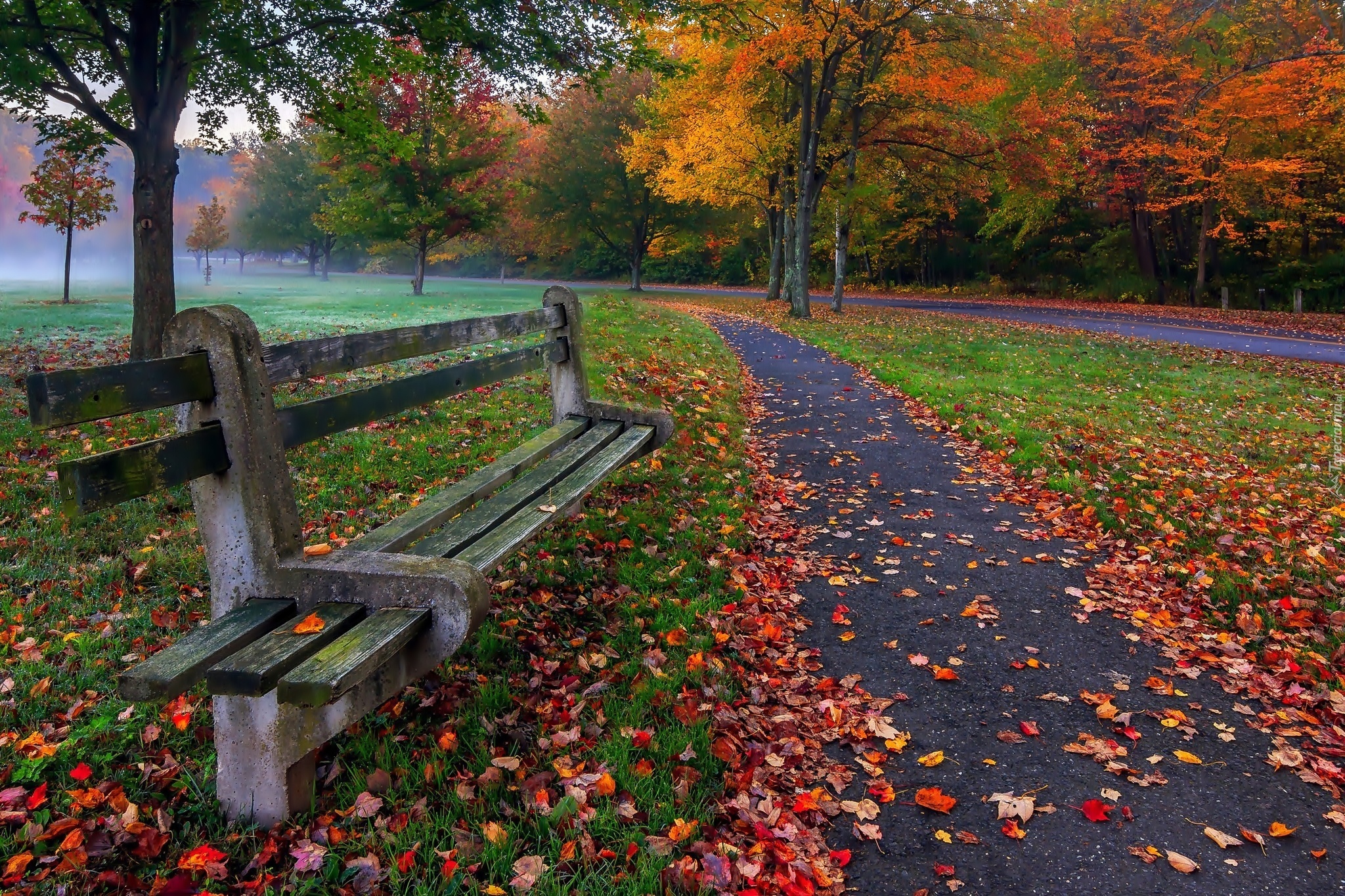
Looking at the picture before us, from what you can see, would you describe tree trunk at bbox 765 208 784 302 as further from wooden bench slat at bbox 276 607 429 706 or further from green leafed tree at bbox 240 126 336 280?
wooden bench slat at bbox 276 607 429 706

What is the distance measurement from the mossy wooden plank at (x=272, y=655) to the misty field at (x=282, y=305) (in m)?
10.5

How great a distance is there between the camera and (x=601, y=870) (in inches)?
102

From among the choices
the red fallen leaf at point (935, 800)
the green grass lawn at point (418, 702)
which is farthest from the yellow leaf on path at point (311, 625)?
the red fallen leaf at point (935, 800)

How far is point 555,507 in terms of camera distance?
4137 millimetres

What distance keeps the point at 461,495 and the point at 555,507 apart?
0.50 m

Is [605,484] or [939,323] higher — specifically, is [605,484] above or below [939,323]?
below

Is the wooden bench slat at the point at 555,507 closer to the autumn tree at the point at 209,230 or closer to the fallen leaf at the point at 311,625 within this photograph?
the fallen leaf at the point at 311,625

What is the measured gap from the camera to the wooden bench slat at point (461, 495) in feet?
11.4

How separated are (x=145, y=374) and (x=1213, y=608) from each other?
18.1 ft

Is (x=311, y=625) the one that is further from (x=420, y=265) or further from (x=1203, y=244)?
(x=1203, y=244)

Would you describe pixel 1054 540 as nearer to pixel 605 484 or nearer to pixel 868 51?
pixel 605 484

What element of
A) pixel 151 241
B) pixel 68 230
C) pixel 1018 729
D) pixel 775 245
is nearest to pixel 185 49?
pixel 151 241

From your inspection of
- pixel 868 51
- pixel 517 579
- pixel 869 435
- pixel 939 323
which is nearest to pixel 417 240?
pixel 868 51

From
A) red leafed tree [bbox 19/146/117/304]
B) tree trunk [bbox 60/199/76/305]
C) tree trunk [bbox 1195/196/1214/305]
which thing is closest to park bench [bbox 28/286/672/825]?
red leafed tree [bbox 19/146/117/304]
